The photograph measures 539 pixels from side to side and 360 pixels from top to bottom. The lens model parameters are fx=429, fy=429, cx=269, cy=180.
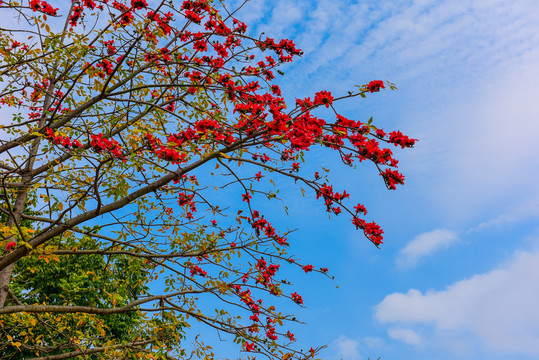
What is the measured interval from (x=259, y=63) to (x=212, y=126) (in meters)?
2.12

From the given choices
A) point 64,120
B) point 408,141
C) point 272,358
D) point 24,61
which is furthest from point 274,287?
point 24,61

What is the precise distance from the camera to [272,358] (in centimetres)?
592

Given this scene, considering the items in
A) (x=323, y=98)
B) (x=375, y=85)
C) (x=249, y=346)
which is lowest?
(x=249, y=346)

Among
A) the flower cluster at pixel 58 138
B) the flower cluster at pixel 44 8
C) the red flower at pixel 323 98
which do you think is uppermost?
the flower cluster at pixel 44 8

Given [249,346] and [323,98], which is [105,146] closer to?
[323,98]

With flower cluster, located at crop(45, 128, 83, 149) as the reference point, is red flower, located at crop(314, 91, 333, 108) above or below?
above

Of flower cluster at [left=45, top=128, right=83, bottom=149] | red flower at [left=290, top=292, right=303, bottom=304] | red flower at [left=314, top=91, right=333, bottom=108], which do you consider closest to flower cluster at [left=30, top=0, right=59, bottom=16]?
flower cluster at [left=45, top=128, right=83, bottom=149]

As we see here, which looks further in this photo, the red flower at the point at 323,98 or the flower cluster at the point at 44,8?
the flower cluster at the point at 44,8

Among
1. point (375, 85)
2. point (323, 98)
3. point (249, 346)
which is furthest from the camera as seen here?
point (249, 346)

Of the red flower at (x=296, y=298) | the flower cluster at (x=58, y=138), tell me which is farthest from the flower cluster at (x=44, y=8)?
the red flower at (x=296, y=298)

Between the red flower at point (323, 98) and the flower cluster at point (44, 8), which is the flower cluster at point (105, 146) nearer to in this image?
the red flower at point (323, 98)

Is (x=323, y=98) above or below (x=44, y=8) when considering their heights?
below

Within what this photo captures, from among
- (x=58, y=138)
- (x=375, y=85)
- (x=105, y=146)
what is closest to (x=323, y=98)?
(x=375, y=85)

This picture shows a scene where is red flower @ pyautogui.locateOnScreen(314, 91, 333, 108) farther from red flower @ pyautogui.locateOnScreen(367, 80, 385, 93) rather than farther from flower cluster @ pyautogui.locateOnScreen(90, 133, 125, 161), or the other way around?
flower cluster @ pyautogui.locateOnScreen(90, 133, 125, 161)
